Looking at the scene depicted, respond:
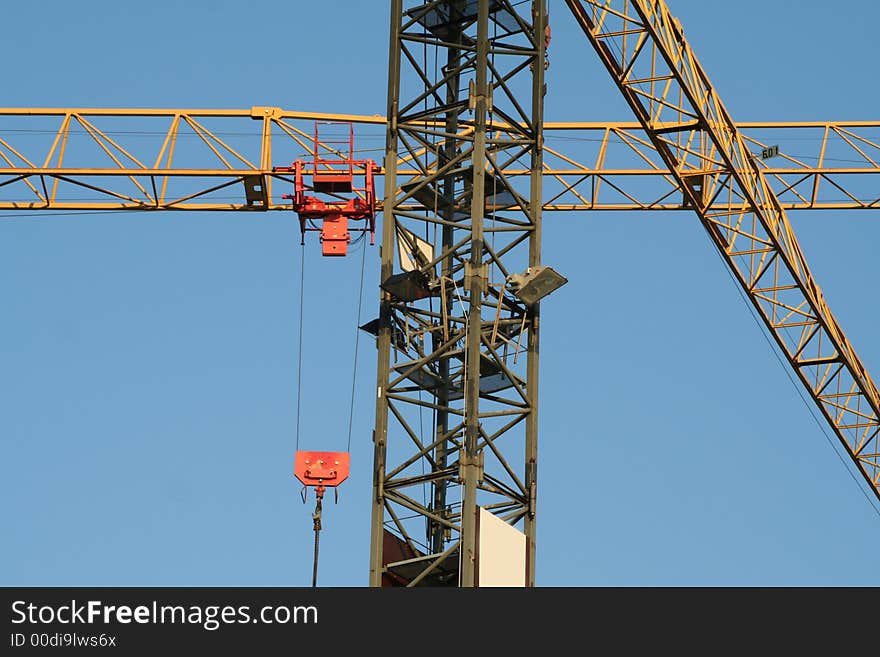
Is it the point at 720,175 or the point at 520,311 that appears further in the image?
the point at 720,175

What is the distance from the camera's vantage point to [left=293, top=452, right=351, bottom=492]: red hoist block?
52219 millimetres

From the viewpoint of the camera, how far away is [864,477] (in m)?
74.4

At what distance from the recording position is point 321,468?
5234 centimetres

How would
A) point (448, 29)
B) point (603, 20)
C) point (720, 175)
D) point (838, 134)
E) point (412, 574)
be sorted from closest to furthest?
point (412, 574), point (448, 29), point (603, 20), point (720, 175), point (838, 134)

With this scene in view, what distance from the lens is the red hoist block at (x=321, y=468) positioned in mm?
52219
